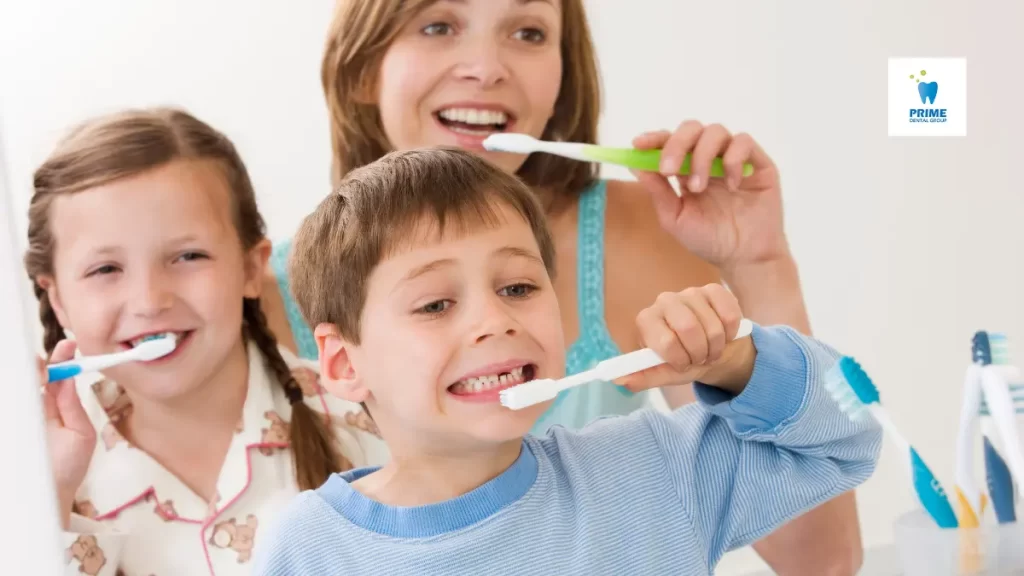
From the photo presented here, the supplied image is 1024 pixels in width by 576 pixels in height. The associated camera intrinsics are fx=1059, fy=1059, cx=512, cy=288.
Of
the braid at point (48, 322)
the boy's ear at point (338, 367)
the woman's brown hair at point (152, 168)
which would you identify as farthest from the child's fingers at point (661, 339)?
the braid at point (48, 322)

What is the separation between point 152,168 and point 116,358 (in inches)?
4.7

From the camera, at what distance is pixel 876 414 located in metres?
0.57

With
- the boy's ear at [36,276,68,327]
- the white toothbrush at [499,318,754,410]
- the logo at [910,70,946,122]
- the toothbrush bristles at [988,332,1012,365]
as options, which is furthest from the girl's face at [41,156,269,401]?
the logo at [910,70,946,122]

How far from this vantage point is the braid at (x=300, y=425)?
685mm

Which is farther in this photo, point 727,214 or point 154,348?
point 727,214

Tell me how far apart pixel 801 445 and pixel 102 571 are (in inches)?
16.1

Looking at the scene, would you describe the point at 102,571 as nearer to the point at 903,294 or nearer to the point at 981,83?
the point at 903,294

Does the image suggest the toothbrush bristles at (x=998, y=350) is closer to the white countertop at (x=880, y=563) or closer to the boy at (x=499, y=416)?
the boy at (x=499, y=416)

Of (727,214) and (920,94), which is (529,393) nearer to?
(727,214)

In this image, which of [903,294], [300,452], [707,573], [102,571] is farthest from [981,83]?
[102,571]

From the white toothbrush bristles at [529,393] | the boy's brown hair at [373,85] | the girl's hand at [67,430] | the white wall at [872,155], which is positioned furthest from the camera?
the white wall at [872,155]

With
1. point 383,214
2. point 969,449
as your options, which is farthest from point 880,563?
point 383,214

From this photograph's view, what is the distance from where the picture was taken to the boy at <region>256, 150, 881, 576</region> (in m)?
0.54

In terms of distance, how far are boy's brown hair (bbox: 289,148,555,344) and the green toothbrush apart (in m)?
0.11
